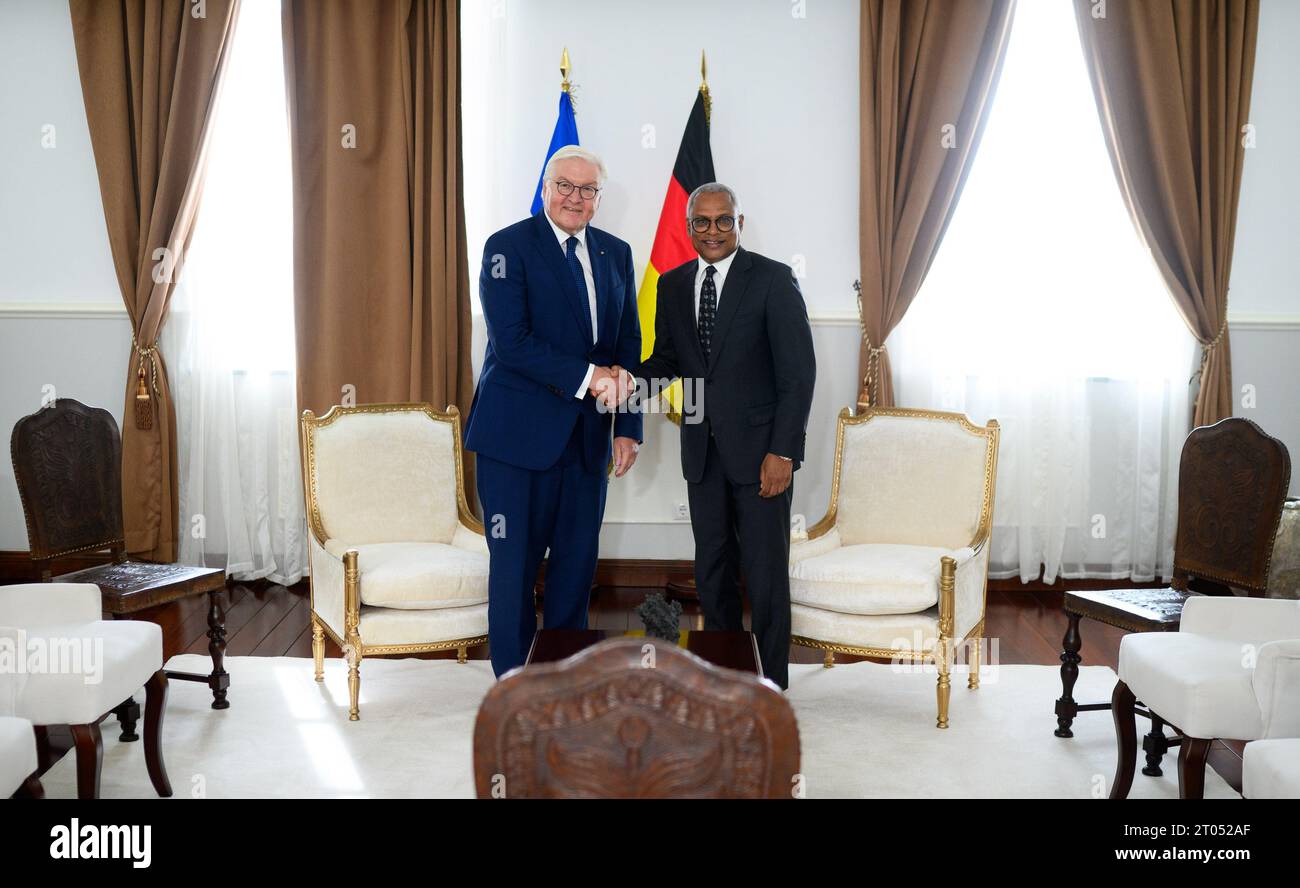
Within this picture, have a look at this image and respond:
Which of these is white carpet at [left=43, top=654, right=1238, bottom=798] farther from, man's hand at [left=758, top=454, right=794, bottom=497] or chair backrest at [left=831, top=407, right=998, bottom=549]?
man's hand at [left=758, top=454, right=794, bottom=497]

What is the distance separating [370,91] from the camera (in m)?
4.88

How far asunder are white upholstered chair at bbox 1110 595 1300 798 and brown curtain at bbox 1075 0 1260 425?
249 cm

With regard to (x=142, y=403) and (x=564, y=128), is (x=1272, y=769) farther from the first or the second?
(x=142, y=403)

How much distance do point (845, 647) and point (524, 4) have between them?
3.34m

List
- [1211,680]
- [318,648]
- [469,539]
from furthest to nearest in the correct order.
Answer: [469,539]
[318,648]
[1211,680]

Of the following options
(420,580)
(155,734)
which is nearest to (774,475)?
(420,580)

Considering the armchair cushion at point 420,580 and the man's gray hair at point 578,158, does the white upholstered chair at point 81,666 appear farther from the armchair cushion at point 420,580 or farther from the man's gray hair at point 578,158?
the man's gray hair at point 578,158

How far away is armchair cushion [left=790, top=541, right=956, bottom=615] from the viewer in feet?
11.2

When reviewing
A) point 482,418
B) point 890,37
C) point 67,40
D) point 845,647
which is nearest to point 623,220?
point 890,37

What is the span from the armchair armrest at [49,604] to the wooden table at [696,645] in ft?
4.04

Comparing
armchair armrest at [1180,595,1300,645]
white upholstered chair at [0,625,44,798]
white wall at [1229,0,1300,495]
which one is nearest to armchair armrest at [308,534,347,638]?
white upholstered chair at [0,625,44,798]

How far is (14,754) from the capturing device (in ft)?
6.49

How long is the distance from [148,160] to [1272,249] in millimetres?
5381

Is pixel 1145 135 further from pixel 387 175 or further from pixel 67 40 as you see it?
pixel 67 40
